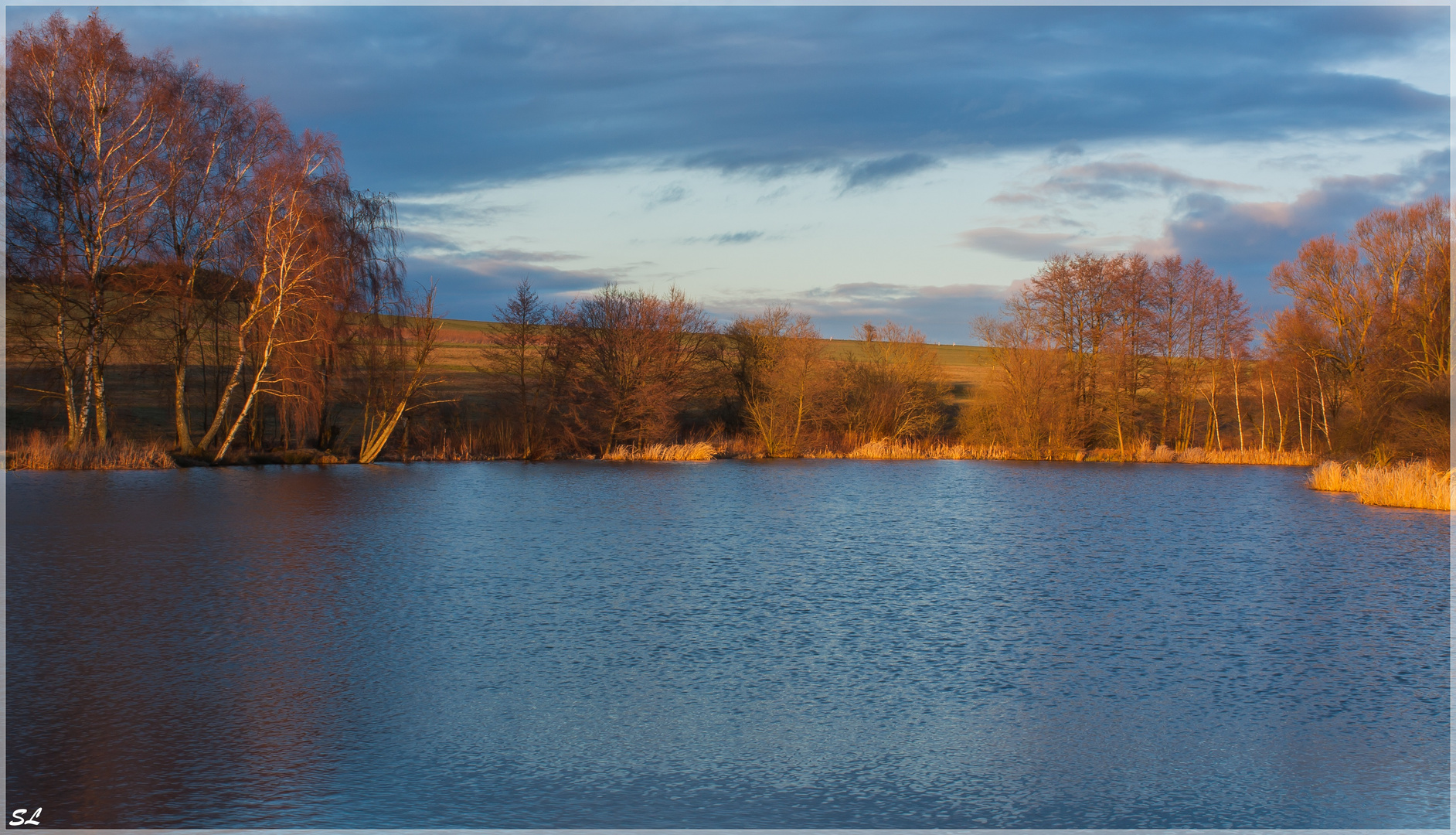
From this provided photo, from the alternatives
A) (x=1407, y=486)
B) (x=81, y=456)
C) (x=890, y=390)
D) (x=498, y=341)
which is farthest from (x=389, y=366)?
(x=1407, y=486)

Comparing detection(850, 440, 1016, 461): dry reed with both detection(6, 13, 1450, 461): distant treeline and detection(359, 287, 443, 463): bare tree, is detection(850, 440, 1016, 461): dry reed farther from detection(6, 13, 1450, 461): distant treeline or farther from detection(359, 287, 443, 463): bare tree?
detection(359, 287, 443, 463): bare tree

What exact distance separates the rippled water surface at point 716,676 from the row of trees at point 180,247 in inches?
430

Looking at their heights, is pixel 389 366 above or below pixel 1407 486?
above

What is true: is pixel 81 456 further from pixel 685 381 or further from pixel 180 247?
pixel 685 381

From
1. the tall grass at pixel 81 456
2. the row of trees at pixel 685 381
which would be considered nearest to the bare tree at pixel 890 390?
the row of trees at pixel 685 381

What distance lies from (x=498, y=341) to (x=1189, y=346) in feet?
89.1

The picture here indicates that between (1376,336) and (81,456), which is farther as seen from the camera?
(1376,336)

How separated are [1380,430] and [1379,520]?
9.41 meters

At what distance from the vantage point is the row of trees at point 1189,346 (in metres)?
33.8

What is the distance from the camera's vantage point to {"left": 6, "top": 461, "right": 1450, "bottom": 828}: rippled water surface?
5.34 meters

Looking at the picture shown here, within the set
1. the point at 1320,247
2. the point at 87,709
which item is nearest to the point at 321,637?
the point at 87,709

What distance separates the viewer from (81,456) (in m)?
24.8

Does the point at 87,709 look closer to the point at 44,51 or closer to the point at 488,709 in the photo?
the point at 488,709

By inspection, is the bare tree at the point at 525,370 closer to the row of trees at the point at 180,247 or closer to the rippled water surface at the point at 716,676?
the row of trees at the point at 180,247
